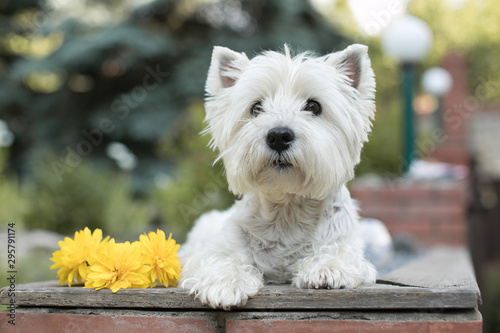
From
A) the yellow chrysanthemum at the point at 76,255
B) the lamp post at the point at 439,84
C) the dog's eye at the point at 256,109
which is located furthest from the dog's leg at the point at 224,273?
the lamp post at the point at 439,84

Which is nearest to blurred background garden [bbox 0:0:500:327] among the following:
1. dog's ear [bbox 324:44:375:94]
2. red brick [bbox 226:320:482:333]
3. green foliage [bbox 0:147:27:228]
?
green foliage [bbox 0:147:27:228]

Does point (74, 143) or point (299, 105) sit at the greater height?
point (74, 143)

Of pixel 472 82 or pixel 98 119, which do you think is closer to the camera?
pixel 98 119

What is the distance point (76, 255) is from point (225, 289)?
78 cm

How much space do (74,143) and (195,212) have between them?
27.6 feet

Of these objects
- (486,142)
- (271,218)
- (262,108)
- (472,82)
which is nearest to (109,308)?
(271,218)

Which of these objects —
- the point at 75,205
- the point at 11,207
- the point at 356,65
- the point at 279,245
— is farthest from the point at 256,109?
the point at 11,207

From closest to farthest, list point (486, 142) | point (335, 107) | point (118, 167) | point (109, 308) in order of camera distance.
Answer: point (109, 308), point (335, 107), point (486, 142), point (118, 167)

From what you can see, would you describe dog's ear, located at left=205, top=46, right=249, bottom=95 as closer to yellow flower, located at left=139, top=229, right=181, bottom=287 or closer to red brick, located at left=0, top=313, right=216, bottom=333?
yellow flower, located at left=139, top=229, right=181, bottom=287

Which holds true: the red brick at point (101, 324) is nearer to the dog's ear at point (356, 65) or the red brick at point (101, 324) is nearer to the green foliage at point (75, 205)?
the dog's ear at point (356, 65)

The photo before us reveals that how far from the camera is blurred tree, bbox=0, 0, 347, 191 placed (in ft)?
47.7

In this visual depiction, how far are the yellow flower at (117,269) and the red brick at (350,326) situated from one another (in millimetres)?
482

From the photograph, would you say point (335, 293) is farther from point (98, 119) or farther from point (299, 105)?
point (98, 119)

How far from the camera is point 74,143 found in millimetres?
15367
